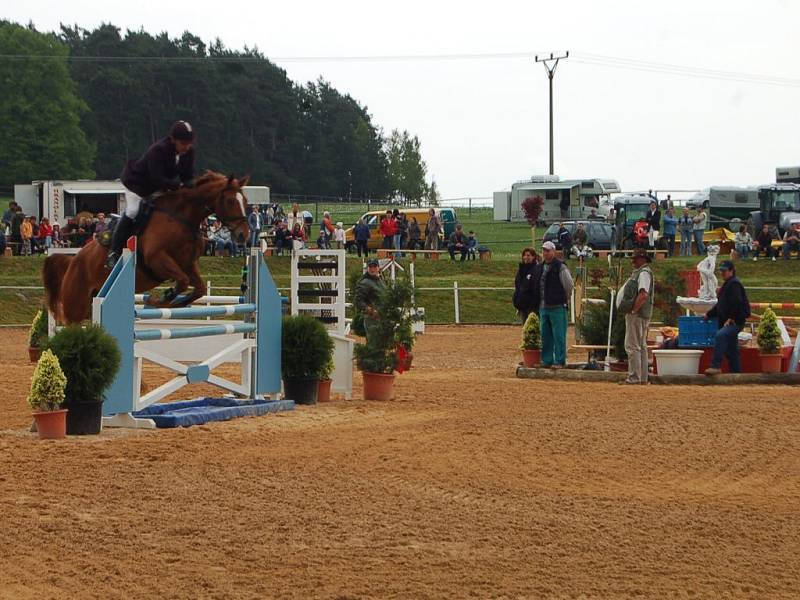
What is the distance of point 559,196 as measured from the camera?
58.0 metres

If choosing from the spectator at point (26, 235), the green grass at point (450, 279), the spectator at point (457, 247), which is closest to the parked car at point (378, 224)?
the spectator at point (457, 247)

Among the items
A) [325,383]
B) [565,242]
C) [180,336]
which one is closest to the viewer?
[180,336]

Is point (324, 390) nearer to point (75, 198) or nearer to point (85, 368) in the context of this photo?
point (85, 368)

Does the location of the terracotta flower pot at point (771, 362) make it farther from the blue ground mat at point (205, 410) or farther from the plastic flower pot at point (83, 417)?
the plastic flower pot at point (83, 417)

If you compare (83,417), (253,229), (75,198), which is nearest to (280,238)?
(75,198)

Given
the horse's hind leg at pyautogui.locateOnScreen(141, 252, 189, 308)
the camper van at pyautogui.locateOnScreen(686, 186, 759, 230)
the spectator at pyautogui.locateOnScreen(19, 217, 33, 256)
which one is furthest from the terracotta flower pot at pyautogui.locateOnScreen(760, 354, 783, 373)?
the camper van at pyautogui.locateOnScreen(686, 186, 759, 230)

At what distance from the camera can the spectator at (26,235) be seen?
125 ft

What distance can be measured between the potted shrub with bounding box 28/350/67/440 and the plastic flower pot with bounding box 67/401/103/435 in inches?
7.1

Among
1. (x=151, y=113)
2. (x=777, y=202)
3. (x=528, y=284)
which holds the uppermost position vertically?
(x=151, y=113)

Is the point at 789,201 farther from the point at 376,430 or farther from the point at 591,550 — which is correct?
the point at 591,550

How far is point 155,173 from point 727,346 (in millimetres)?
8663

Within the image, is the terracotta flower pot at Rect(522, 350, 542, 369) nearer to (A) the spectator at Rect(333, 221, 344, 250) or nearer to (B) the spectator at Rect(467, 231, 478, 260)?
(A) the spectator at Rect(333, 221, 344, 250)

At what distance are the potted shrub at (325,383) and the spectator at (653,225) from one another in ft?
84.3

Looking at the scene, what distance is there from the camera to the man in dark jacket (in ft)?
56.1
